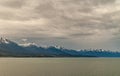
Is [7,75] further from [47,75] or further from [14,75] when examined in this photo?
[47,75]

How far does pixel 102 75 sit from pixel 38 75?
28595mm

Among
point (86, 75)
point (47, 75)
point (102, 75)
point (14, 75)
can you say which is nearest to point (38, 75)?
point (47, 75)

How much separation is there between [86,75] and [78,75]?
3.60 m

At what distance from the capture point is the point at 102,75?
11419 centimetres

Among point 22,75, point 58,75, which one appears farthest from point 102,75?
point 22,75

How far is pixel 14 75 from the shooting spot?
384ft

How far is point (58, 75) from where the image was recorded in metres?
113

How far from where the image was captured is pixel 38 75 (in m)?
114

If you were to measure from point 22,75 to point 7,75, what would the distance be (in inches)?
310

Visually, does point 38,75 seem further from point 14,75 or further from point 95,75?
point 95,75

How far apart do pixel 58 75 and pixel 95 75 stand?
54.6ft

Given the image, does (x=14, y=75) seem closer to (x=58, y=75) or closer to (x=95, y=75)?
(x=58, y=75)

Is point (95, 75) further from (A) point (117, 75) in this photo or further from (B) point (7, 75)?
(B) point (7, 75)

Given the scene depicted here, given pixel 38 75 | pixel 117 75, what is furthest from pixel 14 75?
pixel 117 75
